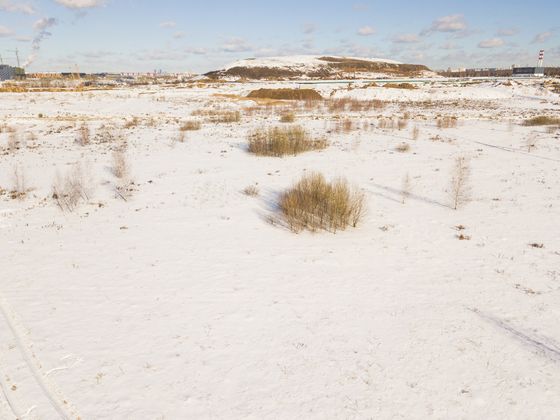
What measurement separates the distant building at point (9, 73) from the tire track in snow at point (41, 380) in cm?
11977

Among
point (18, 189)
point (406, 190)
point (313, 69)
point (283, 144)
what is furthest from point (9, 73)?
point (406, 190)

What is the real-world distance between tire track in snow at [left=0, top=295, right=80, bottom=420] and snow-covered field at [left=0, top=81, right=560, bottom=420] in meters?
0.02

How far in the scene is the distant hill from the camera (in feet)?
365

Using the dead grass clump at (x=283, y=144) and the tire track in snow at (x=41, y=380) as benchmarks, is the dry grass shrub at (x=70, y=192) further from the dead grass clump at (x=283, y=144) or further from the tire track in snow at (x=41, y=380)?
the dead grass clump at (x=283, y=144)

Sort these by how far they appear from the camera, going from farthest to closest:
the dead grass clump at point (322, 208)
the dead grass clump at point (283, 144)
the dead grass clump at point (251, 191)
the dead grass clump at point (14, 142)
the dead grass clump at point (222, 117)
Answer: the dead grass clump at point (222, 117) < the dead grass clump at point (14, 142) < the dead grass clump at point (283, 144) < the dead grass clump at point (251, 191) < the dead grass clump at point (322, 208)

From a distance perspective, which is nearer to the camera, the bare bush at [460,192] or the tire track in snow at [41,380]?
the tire track in snow at [41,380]

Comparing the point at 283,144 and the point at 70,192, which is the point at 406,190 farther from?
the point at 70,192

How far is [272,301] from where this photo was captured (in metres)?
6.20

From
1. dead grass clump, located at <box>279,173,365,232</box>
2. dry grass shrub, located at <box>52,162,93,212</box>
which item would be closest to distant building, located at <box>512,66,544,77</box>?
dead grass clump, located at <box>279,173,365,232</box>

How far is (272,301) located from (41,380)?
10.5 feet

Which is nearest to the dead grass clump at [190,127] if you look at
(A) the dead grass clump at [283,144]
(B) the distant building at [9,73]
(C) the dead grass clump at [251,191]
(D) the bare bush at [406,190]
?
(A) the dead grass clump at [283,144]

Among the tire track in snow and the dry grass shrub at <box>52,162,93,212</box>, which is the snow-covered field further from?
the dry grass shrub at <box>52,162,93,212</box>

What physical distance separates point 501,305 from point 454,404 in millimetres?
2416

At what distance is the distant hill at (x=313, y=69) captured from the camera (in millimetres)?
111125
